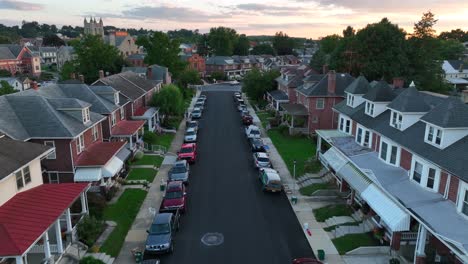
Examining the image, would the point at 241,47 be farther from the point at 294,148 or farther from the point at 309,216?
the point at 309,216

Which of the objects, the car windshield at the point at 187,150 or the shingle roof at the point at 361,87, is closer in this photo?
the shingle roof at the point at 361,87

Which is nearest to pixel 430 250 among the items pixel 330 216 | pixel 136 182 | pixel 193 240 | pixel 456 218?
pixel 456 218

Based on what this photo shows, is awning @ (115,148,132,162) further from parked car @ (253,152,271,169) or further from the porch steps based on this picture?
parked car @ (253,152,271,169)

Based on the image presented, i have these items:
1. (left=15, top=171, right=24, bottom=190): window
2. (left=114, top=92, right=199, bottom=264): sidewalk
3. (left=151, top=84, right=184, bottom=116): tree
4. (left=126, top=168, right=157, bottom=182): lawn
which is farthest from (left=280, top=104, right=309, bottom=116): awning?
(left=15, top=171, right=24, bottom=190): window

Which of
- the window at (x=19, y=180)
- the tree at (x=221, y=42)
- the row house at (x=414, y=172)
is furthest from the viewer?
the tree at (x=221, y=42)

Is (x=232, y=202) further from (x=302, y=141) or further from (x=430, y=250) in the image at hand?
(x=302, y=141)

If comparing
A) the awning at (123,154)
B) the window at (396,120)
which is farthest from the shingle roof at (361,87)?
the awning at (123,154)

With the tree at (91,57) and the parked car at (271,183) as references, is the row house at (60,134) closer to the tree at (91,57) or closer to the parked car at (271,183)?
the parked car at (271,183)
